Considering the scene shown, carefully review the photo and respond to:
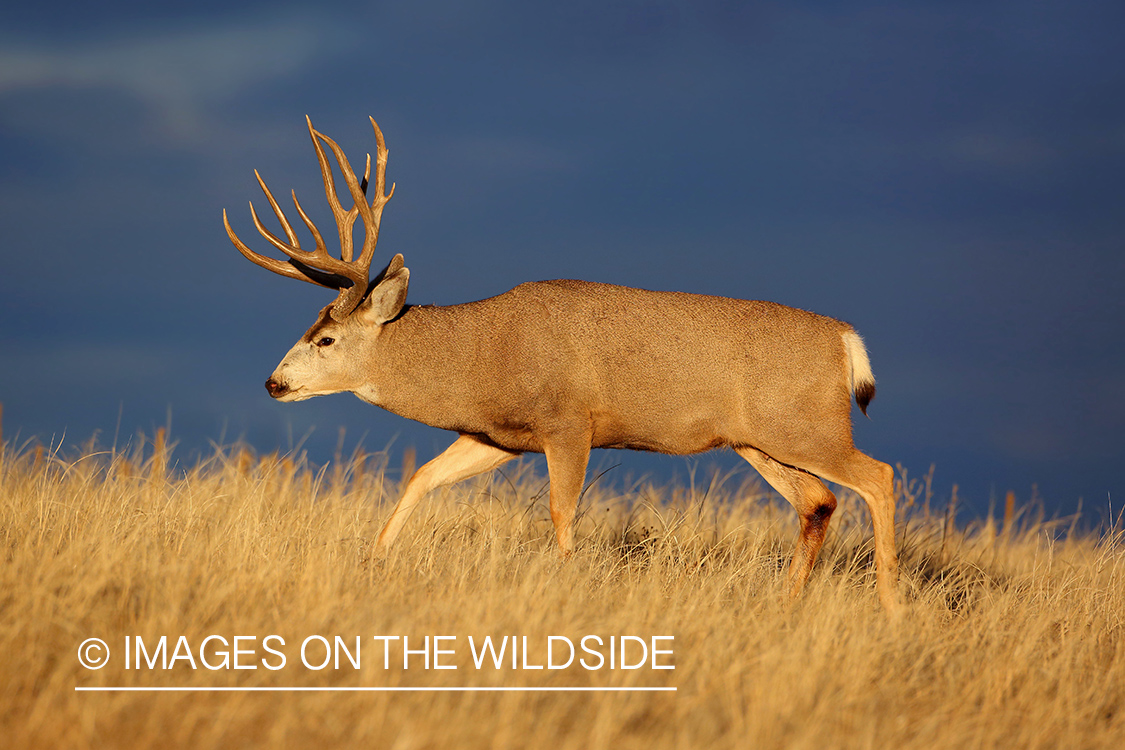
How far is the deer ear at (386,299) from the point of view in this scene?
809cm

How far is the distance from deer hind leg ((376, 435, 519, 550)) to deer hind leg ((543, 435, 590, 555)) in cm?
73

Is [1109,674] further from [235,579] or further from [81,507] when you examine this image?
[81,507]

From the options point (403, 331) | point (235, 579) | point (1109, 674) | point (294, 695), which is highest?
point (403, 331)

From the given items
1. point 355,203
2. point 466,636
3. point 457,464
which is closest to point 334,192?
point 355,203

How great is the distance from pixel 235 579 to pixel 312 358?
282cm

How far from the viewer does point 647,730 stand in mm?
4434

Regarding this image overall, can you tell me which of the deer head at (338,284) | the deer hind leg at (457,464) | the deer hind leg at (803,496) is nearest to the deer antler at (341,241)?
the deer head at (338,284)

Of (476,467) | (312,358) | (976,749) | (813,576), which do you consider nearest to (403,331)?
(312,358)

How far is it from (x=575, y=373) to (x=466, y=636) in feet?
10.8

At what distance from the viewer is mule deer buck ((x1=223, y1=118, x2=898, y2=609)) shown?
8.09 meters

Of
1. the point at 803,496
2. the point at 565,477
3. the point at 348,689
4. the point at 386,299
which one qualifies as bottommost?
the point at 348,689

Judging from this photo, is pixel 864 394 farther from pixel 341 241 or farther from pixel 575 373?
pixel 341 241

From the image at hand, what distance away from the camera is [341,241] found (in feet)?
27.5

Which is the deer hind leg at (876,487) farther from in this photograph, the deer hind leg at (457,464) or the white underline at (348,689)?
the white underline at (348,689)
